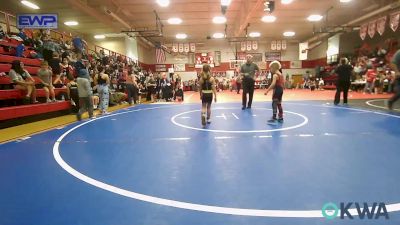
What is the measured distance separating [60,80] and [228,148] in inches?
396

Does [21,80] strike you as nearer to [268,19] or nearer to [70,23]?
[70,23]

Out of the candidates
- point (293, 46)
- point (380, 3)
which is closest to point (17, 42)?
point (380, 3)

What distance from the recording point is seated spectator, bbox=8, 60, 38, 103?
916 centimetres

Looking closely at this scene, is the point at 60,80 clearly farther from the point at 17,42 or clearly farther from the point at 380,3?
the point at 380,3

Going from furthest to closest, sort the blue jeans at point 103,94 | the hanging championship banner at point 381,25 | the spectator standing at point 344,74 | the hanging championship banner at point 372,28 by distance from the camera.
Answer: the hanging championship banner at point 372,28 → the hanging championship banner at point 381,25 → the spectator standing at point 344,74 → the blue jeans at point 103,94

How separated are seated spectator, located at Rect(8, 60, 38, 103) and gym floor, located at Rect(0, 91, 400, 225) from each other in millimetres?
3841

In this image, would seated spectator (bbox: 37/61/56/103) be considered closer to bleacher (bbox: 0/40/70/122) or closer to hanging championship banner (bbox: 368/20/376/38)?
bleacher (bbox: 0/40/70/122)

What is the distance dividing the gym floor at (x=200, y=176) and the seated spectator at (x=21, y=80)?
384 centimetres

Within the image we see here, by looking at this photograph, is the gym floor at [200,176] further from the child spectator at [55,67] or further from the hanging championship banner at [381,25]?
the hanging championship banner at [381,25]

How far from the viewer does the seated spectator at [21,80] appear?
9163 millimetres

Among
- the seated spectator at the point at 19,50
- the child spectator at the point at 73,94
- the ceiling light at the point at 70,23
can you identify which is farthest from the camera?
the ceiling light at the point at 70,23

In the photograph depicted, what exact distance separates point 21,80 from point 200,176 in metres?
8.49

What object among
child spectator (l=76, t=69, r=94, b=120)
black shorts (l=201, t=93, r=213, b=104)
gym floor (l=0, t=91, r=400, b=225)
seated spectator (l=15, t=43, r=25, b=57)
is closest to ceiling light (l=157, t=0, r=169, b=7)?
seated spectator (l=15, t=43, r=25, b=57)

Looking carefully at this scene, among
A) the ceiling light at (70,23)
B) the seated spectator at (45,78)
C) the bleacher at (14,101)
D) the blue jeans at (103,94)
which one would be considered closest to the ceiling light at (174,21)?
the ceiling light at (70,23)
